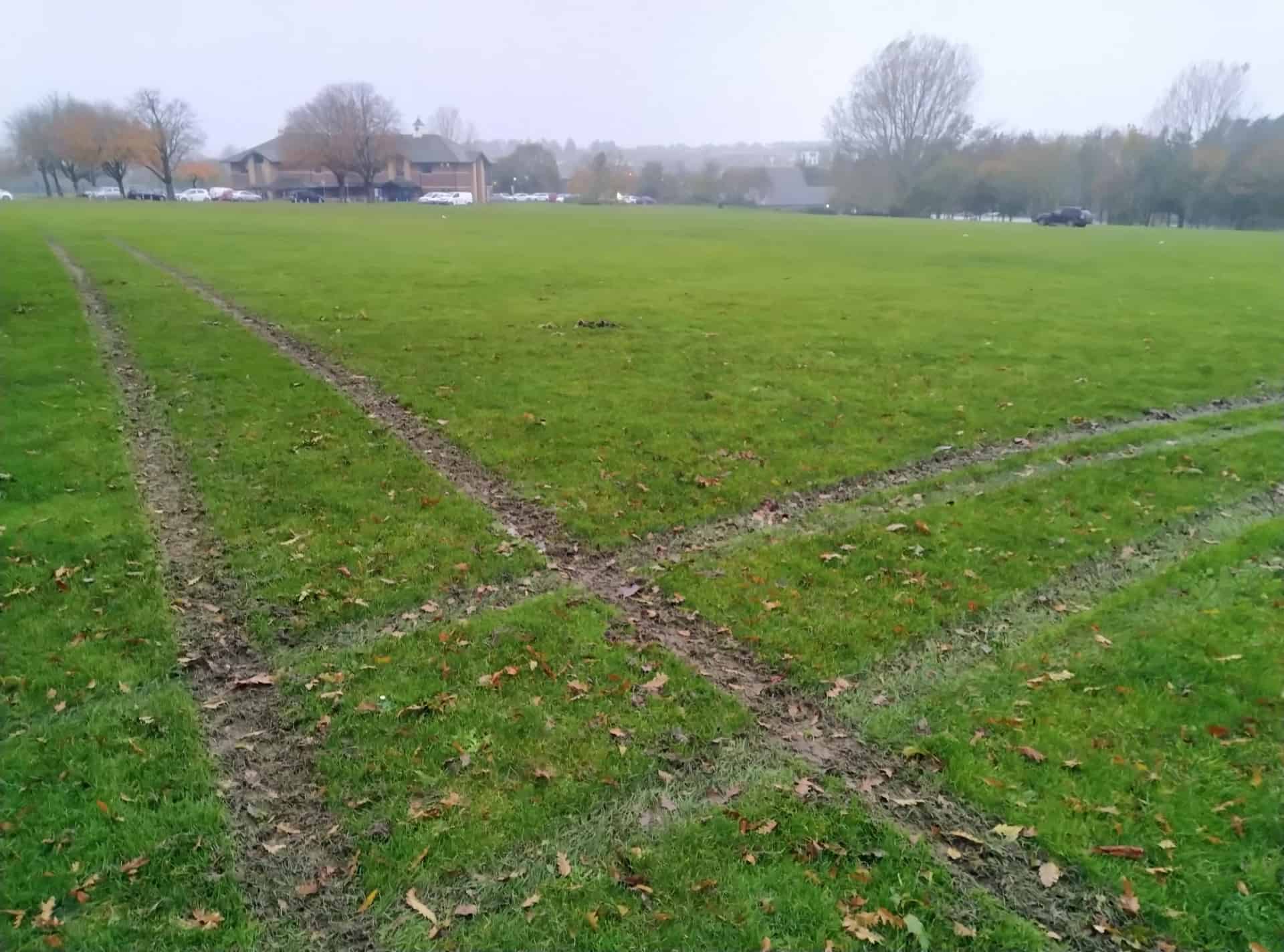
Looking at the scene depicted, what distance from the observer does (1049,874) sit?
186 inches

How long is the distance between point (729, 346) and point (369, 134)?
107 meters

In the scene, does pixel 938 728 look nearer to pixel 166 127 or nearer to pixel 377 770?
pixel 377 770

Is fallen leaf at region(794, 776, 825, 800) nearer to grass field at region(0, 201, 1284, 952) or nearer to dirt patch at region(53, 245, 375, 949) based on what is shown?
grass field at region(0, 201, 1284, 952)

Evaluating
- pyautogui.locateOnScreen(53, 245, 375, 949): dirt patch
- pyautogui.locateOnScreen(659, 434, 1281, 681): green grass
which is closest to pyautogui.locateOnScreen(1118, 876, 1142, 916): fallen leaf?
pyautogui.locateOnScreen(659, 434, 1281, 681): green grass

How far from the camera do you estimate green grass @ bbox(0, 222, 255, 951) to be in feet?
14.7

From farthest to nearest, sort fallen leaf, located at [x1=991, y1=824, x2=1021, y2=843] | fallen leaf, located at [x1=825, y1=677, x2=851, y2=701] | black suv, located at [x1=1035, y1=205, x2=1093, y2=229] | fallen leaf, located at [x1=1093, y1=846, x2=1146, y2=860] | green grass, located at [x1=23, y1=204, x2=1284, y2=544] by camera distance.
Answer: black suv, located at [x1=1035, y1=205, x2=1093, y2=229], green grass, located at [x1=23, y1=204, x2=1284, y2=544], fallen leaf, located at [x1=825, y1=677, x2=851, y2=701], fallen leaf, located at [x1=991, y1=824, x2=1021, y2=843], fallen leaf, located at [x1=1093, y1=846, x2=1146, y2=860]

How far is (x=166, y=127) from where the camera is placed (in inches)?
4171

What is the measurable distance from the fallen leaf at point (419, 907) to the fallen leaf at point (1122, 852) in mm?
3806

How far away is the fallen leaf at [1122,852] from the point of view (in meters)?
4.83

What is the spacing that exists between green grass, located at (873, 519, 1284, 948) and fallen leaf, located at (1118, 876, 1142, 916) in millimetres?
40

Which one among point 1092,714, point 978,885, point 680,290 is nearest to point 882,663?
point 1092,714

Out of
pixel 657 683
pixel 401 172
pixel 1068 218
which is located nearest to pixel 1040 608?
pixel 657 683

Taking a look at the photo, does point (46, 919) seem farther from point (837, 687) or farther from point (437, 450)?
point (437, 450)

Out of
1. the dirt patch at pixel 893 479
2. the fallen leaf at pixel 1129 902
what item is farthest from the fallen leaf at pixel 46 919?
the fallen leaf at pixel 1129 902
